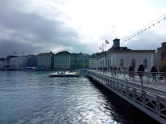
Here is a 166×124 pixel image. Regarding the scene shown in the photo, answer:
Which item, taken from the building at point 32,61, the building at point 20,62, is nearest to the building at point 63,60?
the building at point 32,61

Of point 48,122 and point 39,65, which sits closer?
point 48,122

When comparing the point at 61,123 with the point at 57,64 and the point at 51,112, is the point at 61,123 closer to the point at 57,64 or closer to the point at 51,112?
the point at 51,112

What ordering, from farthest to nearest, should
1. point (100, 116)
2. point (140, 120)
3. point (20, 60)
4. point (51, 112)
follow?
point (20, 60)
point (51, 112)
point (100, 116)
point (140, 120)

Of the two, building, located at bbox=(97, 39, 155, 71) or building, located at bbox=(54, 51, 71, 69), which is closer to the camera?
building, located at bbox=(97, 39, 155, 71)

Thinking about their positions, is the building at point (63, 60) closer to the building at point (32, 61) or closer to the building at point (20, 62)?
the building at point (32, 61)

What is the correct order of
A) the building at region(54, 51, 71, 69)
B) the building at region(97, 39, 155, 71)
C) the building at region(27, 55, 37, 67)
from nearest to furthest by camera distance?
the building at region(97, 39, 155, 71)
the building at region(54, 51, 71, 69)
the building at region(27, 55, 37, 67)

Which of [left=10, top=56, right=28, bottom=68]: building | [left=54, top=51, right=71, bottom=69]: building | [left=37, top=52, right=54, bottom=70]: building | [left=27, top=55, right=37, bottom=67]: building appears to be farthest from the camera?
[left=10, top=56, right=28, bottom=68]: building

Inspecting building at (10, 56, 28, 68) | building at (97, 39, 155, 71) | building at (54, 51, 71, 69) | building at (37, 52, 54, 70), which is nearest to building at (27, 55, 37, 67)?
building at (10, 56, 28, 68)

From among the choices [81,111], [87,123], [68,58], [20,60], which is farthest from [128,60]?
[20,60]

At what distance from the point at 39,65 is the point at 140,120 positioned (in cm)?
15392

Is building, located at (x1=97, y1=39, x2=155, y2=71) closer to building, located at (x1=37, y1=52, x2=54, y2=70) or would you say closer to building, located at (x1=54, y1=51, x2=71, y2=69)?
building, located at (x1=54, y1=51, x2=71, y2=69)

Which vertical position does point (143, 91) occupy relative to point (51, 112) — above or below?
above

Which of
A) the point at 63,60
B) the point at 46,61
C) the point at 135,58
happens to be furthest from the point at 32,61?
the point at 135,58

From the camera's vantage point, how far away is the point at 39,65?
157875 mm
